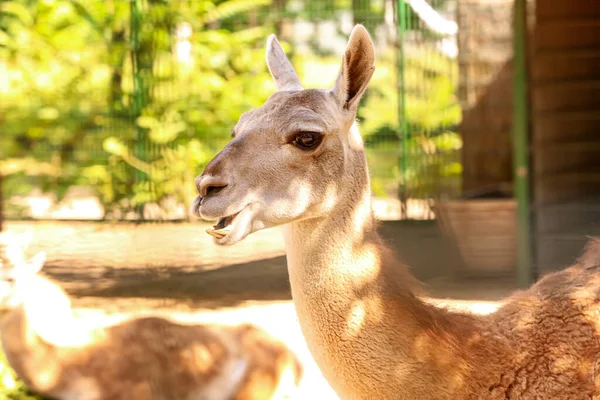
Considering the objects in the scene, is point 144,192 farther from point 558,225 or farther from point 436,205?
point 558,225

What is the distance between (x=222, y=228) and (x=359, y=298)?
0.49 meters

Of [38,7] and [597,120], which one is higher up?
[38,7]

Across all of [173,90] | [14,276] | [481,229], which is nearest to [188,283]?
[14,276]

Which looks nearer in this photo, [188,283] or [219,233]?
[219,233]

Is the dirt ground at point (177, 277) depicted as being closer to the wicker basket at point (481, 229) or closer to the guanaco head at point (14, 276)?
the wicker basket at point (481, 229)

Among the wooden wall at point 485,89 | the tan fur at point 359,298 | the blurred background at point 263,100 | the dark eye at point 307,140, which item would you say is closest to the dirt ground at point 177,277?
the blurred background at point 263,100

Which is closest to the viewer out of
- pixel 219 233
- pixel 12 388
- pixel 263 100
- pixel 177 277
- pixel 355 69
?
pixel 219 233

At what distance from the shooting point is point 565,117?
27.3 ft

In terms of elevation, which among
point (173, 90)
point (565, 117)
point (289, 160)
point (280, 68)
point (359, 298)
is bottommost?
point (565, 117)

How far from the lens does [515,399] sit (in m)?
2.71

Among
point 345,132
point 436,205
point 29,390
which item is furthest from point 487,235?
point 345,132

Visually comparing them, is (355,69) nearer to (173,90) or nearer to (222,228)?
(222,228)

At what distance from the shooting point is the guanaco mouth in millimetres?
2629

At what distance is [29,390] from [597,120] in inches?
254
